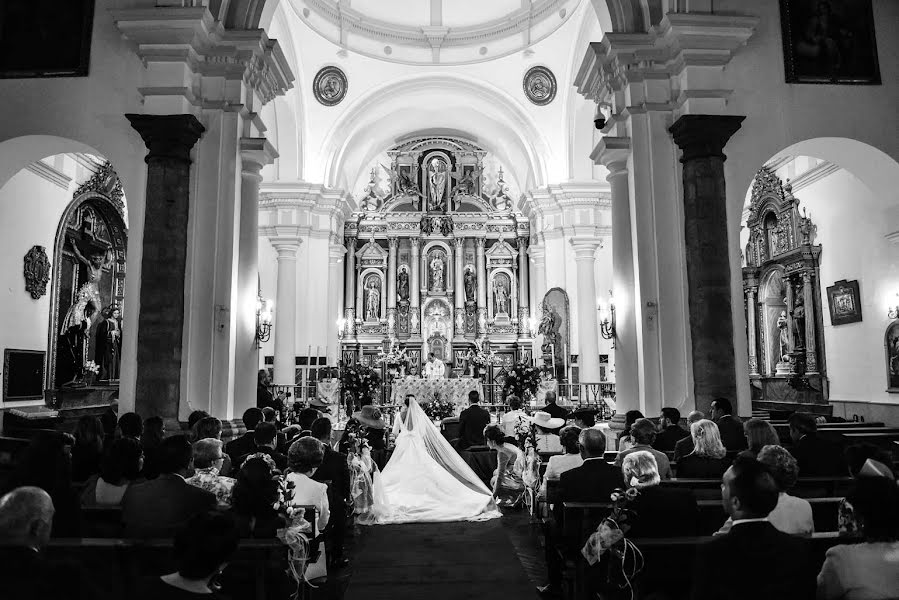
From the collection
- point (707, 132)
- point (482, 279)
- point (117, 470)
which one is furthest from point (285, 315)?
point (117, 470)

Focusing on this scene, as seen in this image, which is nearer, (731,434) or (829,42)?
(731,434)

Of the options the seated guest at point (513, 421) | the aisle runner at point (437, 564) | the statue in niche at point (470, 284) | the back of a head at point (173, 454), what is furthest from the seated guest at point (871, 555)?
the statue in niche at point (470, 284)

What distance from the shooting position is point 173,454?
12.3 feet

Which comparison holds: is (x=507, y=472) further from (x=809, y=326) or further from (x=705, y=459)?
(x=809, y=326)

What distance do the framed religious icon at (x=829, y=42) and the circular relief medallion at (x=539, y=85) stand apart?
1057 cm

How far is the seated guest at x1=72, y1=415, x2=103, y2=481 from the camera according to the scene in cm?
535

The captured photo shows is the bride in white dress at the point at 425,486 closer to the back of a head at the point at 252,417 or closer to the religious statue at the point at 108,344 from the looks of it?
the back of a head at the point at 252,417

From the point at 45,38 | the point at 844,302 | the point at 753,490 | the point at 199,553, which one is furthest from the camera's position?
the point at 844,302

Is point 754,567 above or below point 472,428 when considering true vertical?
above

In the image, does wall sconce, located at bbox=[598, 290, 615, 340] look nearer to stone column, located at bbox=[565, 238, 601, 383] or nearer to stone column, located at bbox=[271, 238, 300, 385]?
stone column, located at bbox=[565, 238, 601, 383]

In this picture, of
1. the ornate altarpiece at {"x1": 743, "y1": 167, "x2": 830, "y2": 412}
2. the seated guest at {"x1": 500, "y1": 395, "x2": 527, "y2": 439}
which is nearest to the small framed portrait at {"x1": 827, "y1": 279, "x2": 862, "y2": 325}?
the ornate altarpiece at {"x1": 743, "y1": 167, "x2": 830, "y2": 412}

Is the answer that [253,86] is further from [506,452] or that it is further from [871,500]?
[871,500]

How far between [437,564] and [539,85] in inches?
655

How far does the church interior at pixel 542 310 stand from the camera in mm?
3996
